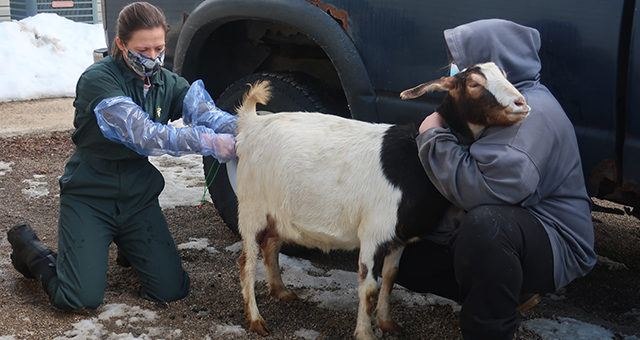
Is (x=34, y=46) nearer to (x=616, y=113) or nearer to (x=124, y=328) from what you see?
(x=124, y=328)

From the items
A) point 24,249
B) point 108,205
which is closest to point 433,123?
point 108,205

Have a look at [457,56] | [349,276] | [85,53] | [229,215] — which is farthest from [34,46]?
[457,56]

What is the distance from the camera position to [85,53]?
33.8ft

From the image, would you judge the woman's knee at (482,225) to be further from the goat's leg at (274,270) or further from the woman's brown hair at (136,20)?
the woman's brown hair at (136,20)

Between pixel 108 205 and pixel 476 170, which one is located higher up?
pixel 476 170

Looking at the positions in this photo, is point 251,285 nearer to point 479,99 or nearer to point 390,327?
point 390,327

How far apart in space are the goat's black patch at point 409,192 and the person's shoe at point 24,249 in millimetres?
1833

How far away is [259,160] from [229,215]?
1.14 meters

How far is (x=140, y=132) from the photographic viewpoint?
2672mm

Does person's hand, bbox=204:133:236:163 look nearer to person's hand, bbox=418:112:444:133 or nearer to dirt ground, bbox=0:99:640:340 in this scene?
dirt ground, bbox=0:99:640:340

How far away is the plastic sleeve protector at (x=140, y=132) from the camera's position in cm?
267

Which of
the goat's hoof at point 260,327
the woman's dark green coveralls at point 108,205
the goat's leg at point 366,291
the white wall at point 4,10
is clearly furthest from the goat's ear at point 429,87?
→ the white wall at point 4,10

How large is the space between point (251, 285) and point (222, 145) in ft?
2.31

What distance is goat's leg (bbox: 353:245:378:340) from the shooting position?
2.48m
